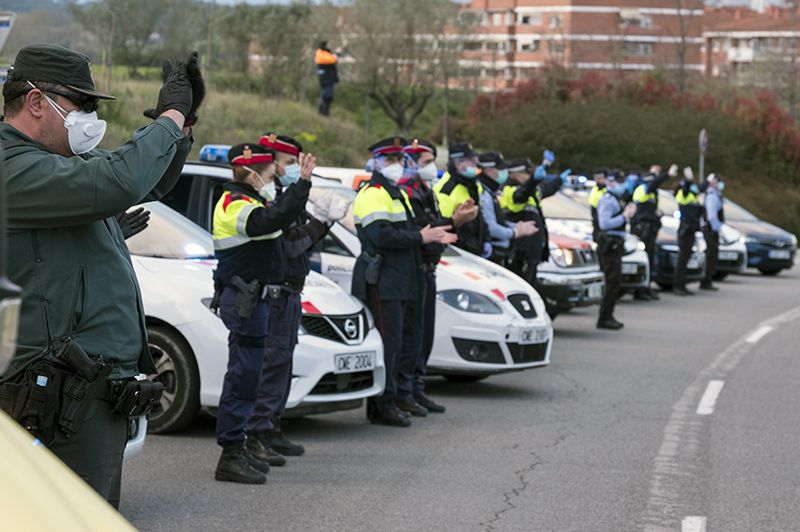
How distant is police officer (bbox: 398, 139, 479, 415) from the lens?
10242mm

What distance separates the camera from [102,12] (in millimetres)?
37812

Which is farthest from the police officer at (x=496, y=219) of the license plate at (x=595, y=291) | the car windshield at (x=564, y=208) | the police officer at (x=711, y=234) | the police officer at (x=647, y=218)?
the police officer at (x=711, y=234)

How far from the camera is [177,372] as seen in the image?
8.65m

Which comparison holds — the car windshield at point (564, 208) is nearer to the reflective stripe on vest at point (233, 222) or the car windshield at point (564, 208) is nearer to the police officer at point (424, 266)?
the police officer at point (424, 266)

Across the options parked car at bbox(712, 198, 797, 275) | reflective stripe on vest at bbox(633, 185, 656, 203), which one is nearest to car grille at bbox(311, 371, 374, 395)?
reflective stripe on vest at bbox(633, 185, 656, 203)

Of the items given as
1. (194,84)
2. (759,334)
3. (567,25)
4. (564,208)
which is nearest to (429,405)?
(194,84)

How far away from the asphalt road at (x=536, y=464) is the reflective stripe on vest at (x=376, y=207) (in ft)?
4.49

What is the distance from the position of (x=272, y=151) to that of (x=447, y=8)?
189ft

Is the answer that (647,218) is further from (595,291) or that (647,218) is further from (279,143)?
(279,143)

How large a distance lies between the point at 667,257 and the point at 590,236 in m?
4.26

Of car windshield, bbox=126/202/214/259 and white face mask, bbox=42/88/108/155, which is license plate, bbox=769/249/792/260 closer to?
car windshield, bbox=126/202/214/259

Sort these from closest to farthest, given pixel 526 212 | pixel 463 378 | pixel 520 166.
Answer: pixel 463 378 → pixel 526 212 → pixel 520 166

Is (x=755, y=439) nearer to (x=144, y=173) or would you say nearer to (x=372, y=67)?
(x=144, y=173)

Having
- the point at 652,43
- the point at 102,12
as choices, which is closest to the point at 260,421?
the point at 102,12
